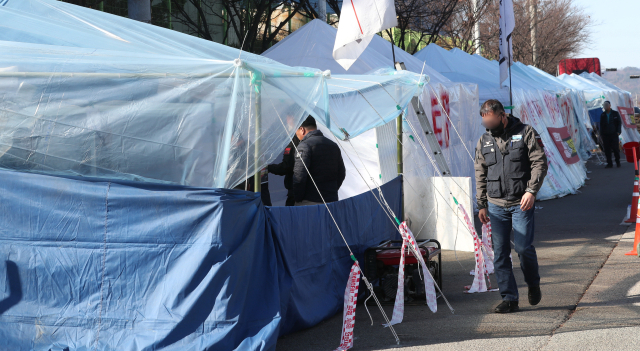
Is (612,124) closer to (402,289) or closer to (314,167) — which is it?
(314,167)

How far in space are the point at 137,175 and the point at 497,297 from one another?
3817 millimetres

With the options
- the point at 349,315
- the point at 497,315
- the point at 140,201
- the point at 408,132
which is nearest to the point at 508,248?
the point at 497,315

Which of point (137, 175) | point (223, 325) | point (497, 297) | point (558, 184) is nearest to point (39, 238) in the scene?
point (137, 175)

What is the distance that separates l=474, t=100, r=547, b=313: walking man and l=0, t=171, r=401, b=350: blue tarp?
2054 mm

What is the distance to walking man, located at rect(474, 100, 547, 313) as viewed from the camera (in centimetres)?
545

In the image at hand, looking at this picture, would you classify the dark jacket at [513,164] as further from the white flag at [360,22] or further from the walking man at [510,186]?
the white flag at [360,22]

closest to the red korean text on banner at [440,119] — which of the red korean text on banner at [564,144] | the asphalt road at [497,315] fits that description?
the asphalt road at [497,315]

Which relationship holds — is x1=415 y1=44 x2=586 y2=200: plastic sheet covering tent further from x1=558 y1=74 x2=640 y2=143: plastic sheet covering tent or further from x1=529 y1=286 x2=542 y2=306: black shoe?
x1=558 y1=74 x2=640 y2=143: plastic sheet covering tent

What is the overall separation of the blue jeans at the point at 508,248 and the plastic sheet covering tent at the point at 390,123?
11.3ft

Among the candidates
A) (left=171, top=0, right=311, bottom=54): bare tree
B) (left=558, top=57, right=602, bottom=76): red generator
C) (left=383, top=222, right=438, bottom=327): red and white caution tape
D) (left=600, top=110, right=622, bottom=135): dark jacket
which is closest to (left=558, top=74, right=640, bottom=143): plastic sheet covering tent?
(left=558, top=57, right=602, bottom=76): red generator

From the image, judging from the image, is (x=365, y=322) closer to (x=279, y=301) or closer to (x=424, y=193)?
(x=279, y=301)

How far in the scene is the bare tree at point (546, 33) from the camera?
36281 millimetres

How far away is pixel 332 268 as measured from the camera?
6.02 meters

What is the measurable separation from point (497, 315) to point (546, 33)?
131 feet
